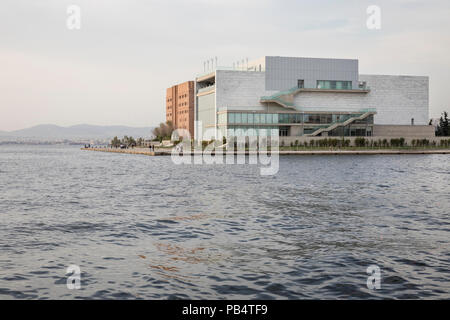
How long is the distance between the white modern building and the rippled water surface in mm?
82943

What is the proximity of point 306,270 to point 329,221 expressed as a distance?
841cm

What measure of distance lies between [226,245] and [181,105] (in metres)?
148

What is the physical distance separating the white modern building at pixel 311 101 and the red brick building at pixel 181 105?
23.7 meters

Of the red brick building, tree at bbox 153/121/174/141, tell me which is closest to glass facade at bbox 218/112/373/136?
the red brick building

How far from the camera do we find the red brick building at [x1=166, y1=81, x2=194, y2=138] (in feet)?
500

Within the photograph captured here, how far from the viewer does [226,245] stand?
56.5 feet

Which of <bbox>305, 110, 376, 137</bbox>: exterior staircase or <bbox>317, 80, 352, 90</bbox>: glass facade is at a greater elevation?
<bbox>317, 80, 352, 90</bbox>: glass facade

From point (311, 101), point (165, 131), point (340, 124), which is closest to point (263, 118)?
point (311, 101)

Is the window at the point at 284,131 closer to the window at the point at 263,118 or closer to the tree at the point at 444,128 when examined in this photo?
the window at the point at 263,118

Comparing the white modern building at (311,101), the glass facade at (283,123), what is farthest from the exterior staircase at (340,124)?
the glass facade at (283,123)

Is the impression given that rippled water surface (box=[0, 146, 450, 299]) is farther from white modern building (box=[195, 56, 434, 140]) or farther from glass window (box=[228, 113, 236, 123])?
white modern building (box=[195, 56, 434, 140])
